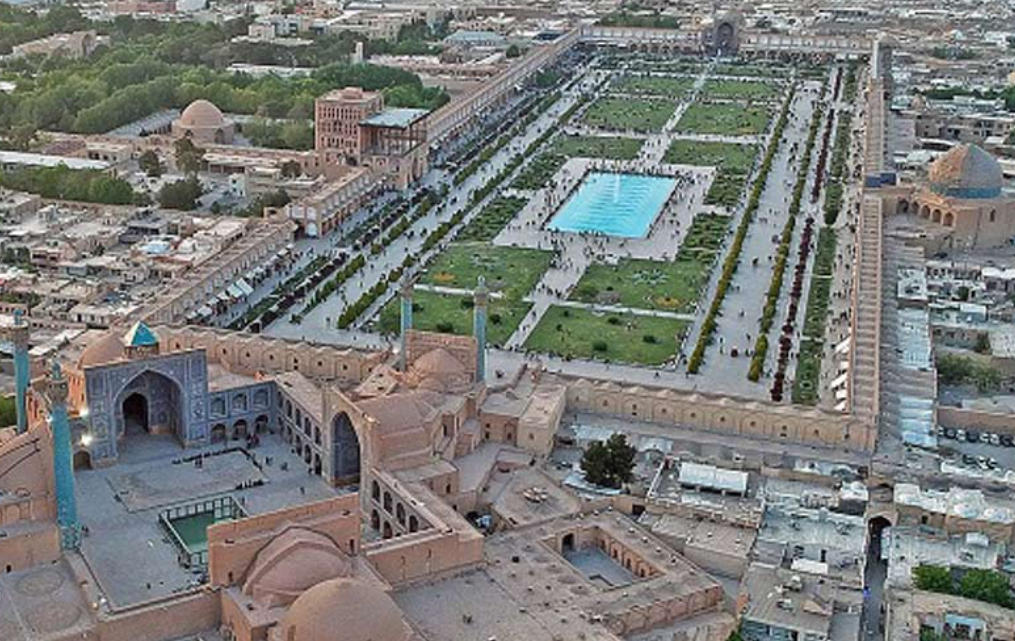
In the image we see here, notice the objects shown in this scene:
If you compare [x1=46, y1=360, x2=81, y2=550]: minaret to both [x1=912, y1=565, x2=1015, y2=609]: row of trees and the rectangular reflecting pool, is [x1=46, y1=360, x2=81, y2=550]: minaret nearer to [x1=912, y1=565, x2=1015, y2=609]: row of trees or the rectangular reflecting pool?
[x1=912, y1=565, x2=1015, y2=609]: row of trees

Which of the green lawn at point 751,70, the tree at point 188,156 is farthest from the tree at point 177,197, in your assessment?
the green lawn at point 751,70

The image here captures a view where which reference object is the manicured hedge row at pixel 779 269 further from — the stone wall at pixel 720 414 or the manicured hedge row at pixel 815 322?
the stone wall at pixel 720 414

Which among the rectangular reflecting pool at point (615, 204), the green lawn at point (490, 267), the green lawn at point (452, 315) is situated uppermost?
the rectangular reflecting pool at point (615, 204)

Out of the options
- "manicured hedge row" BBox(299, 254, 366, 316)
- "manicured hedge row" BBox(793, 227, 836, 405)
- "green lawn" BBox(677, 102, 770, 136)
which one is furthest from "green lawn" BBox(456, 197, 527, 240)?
"green lawn" BBox(677, 102, 770, 136)

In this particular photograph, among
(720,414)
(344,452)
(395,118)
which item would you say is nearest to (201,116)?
(395,118)

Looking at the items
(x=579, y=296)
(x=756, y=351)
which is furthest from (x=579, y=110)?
(x=756, y=351)

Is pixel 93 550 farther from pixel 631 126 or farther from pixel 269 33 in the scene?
pixel 269 33

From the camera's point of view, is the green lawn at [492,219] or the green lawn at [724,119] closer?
the green lawn at [492,219]
